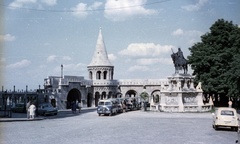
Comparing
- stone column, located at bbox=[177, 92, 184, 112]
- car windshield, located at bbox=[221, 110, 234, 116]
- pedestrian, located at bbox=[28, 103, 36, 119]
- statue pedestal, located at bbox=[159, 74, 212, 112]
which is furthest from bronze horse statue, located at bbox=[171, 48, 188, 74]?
pedestrian, located at bbox=[28, 103, 36, 119]

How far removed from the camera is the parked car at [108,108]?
93.9 feet

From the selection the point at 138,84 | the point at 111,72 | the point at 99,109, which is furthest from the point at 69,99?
the point at 99,109

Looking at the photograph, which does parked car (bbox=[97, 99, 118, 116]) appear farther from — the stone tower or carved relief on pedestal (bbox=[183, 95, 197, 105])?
the stone tower

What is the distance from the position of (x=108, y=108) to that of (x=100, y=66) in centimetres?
2179

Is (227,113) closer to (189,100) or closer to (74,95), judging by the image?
(189,100)

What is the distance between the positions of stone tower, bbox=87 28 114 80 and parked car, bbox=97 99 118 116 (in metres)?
19.8

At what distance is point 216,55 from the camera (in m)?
37.7

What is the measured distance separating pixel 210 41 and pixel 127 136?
97.6 feet

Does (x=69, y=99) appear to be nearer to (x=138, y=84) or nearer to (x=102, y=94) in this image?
(x=102, y=94)

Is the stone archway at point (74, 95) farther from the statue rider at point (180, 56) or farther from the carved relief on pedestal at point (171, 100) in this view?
the statue rider at point (180, 56)


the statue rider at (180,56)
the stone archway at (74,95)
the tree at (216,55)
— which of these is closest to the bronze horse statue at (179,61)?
the statue rider at (180,56)

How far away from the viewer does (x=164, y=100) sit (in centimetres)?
3288

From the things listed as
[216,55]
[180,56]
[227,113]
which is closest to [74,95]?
[180,56]

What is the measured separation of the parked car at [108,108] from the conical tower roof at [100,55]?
2038 centimetres
